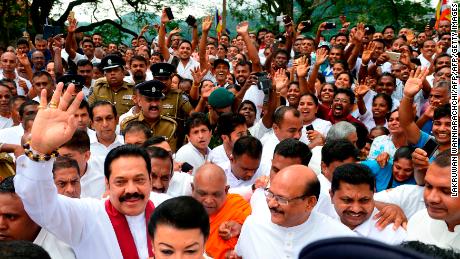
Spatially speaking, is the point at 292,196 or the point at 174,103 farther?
the point at 174,103

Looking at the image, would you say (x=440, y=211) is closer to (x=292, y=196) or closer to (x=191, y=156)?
(x=292, y=196)

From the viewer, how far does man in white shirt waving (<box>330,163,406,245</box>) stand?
118 inches

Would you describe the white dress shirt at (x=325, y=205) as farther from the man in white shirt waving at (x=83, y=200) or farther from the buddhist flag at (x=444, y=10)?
the buddhist flag at (x=444, y=10)

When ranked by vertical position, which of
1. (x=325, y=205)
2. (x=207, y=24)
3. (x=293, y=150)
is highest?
(x=207, y=24)

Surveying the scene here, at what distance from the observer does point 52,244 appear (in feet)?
8.02

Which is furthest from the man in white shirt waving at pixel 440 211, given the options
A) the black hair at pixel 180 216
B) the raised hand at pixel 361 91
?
the raised hand at pixel 361 91

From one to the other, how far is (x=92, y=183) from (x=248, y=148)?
121cm

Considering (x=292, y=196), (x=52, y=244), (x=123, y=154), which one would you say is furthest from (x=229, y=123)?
(x=52, y=244)

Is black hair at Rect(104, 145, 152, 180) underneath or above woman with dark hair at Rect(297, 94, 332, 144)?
above

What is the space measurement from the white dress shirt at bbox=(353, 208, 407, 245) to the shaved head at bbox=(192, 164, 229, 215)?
0.87 m

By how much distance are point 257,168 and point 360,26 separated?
4709 mm

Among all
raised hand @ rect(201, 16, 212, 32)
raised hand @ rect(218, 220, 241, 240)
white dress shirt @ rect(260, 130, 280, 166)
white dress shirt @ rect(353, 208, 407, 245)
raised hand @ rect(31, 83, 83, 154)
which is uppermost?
raised hand @ rect(31, 83, 83, 154)

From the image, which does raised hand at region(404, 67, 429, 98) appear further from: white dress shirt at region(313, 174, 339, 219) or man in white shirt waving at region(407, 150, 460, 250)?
man in white shirt waving at region(407, 150, 460, 250)

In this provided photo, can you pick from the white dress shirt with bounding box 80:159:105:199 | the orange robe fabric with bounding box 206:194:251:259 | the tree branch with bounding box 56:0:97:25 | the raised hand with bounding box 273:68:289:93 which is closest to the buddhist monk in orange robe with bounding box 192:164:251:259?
the orange robe fabric with bounding box 206:194:251:259
